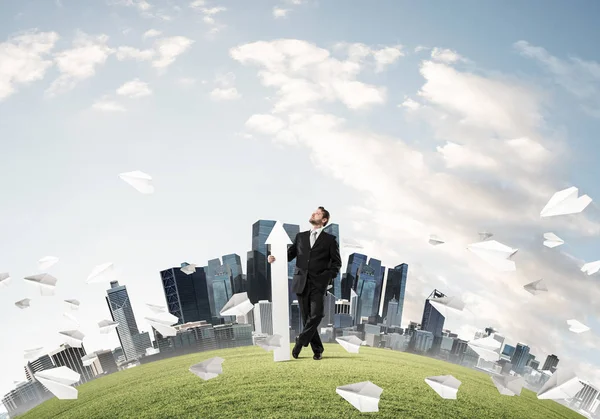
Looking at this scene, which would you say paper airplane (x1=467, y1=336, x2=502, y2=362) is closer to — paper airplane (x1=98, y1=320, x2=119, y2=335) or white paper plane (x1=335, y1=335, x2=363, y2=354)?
white paper plane (x1=335, y1=335, x2=363, y2=354)

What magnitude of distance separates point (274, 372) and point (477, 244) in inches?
167

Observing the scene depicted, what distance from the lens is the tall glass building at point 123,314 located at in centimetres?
2283

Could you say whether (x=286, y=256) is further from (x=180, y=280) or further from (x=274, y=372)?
(x=180, y=280)

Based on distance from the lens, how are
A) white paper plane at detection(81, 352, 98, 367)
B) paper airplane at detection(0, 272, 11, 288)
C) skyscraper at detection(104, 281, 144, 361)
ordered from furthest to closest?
skyscraper at detection(104, 281, 144, 361), white paper plane at detection(81, 352, 98, 367), paper airplane at detection(0, 272, 11, 288)

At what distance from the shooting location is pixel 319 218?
27.8ft

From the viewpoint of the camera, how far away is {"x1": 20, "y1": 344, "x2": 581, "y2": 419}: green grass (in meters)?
7.12

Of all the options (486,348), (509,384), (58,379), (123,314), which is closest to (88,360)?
(58,379)

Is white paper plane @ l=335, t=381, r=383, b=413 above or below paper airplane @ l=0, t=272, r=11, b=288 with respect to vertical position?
below

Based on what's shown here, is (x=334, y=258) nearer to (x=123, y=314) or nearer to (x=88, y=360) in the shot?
(x=88, y=360)

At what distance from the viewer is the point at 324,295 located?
8.57 meters

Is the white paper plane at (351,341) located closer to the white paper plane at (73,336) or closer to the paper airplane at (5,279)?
the white paper plane at (73,336)

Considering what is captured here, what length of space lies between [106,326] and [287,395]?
6161mm

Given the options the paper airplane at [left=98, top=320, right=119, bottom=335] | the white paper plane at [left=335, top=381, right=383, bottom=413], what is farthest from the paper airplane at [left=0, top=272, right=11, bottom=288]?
the white paper plane at [left=335, top=381, right=383, bottom=413]

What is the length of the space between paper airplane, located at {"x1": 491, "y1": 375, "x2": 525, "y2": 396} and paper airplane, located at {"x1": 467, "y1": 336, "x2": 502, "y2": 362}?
0.40 metres
